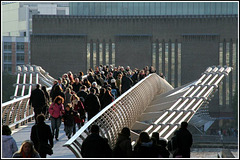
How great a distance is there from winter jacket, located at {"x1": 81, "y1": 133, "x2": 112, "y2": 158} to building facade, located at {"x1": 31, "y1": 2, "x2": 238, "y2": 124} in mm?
61121

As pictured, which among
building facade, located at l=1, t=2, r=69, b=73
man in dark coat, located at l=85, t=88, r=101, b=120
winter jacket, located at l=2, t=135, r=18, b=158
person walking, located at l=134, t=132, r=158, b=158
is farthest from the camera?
building facade, located at l=1, t=2, r=69, b=73

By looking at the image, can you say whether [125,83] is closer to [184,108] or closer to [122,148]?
[184,108]

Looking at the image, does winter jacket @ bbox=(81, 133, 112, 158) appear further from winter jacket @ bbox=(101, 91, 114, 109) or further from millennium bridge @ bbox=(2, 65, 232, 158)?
winter jacket @ bbox=(101, 91, 114, 109)

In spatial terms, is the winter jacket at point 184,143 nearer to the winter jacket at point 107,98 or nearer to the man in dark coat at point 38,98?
the man in dark coat at point 38,98

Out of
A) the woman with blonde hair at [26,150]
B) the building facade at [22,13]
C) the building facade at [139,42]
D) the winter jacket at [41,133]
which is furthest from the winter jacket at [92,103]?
the building facade at [22,13]

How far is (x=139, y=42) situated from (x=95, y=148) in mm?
62404

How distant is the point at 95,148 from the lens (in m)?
7.36

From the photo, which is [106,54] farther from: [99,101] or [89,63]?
[99,101]

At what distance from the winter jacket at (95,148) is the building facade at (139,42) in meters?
61.1

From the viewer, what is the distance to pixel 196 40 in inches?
2721

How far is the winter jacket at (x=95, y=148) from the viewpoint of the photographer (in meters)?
7.35

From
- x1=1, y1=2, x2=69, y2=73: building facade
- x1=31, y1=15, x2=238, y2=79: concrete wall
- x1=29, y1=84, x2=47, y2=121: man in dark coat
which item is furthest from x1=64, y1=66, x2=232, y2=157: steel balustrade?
x1=1, y1=2, x2=69, y2=73: building facade

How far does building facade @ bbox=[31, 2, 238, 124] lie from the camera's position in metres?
68.8

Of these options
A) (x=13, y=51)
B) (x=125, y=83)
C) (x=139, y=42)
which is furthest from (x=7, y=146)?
(x=13, y=51)
